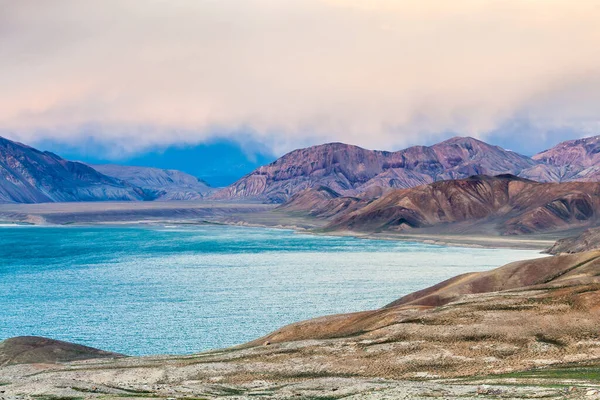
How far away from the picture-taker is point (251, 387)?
1972 inches

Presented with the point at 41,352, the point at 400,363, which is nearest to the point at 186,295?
the point at 41,352

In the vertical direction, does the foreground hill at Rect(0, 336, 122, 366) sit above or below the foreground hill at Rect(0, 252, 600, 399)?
below

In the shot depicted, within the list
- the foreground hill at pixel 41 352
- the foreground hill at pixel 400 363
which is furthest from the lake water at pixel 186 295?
the foreground hill at pixel 400 363

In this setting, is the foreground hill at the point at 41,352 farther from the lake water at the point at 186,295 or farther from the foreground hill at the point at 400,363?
the lake water at the point at 186,295

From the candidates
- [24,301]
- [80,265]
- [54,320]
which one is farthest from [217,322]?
[80,265]

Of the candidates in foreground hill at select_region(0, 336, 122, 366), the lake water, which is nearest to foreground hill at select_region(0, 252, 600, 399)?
foreground hill at select_region(0, 336, 122, 366)

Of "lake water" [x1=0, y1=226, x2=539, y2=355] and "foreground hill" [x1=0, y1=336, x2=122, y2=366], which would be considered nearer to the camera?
"foreground hill" [x1=0, y1=336, x2=122, y2=366]

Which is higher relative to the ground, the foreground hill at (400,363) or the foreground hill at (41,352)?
the foreground hill at (400,363)

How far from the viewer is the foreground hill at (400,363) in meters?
44.7

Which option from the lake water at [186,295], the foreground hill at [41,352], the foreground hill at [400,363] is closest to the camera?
the foreground hill at [400,363]

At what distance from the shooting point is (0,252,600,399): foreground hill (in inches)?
1759

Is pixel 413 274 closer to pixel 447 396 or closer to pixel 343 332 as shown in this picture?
pixel 343 332

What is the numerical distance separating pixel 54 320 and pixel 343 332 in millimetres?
46687

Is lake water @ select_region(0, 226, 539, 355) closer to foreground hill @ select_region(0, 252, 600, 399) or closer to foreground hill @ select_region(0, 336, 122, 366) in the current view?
foreground hill @ select_region(0, 336, 122, 366)
